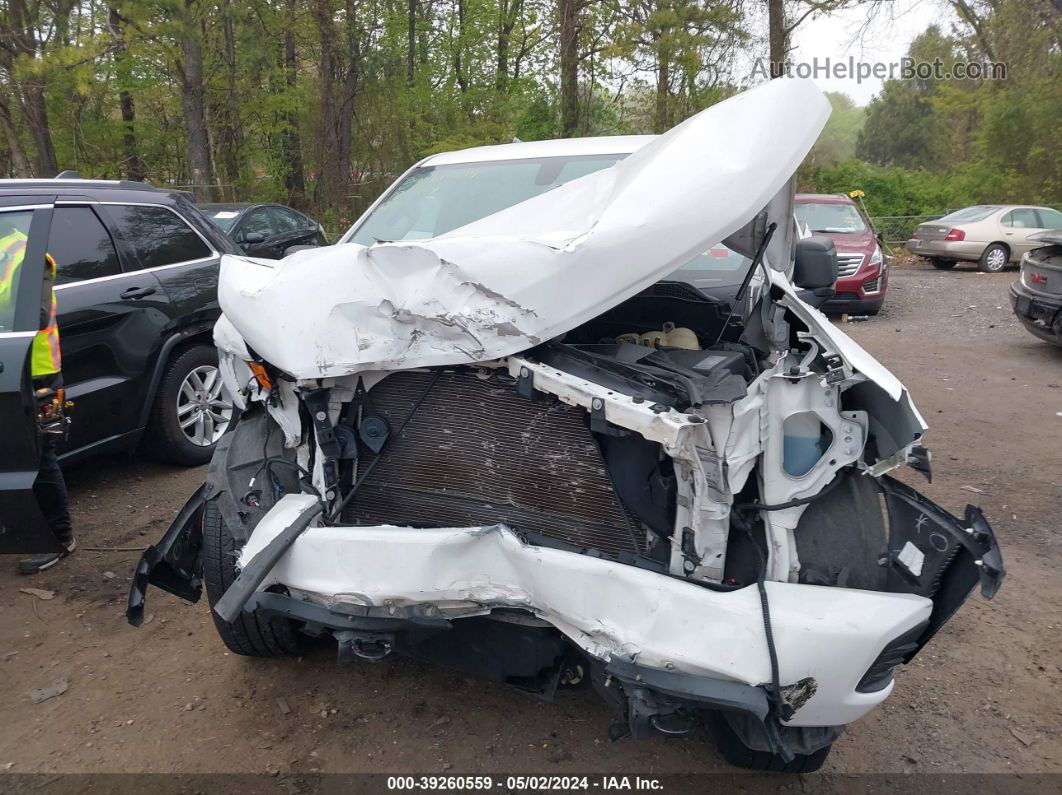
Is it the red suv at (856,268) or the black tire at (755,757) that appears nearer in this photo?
the black tire at (755,757)

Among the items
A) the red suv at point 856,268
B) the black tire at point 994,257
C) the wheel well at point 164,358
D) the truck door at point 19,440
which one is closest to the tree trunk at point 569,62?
the red suv at point 856,268

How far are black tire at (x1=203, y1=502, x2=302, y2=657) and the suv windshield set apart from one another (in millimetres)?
1545

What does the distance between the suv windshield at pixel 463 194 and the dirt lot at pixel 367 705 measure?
1.98 meters

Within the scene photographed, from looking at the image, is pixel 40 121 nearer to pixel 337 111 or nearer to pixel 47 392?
pixel 337 111

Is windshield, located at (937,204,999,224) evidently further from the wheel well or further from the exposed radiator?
the exposed radiator

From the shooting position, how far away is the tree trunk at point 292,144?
63.5ft

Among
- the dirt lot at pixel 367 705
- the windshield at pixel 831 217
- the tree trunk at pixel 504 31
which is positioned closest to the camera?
the dirt lot at pixel 367 705

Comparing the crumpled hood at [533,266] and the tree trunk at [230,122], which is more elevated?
the tree trunk at [230,122]

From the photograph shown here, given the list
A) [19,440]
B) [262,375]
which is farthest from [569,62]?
[262,375]

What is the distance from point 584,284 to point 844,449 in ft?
2.87

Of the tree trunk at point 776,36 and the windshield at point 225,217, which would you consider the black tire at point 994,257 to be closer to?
the tree trunk at point 776,36

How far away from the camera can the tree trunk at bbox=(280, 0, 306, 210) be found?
1934cm

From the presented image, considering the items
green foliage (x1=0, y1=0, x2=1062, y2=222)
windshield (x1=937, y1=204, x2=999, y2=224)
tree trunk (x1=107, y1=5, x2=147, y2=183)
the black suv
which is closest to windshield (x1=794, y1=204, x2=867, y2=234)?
windshield (x1=937, y1=204, x2=999, y2=224)

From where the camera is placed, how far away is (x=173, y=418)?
4.72 meters
